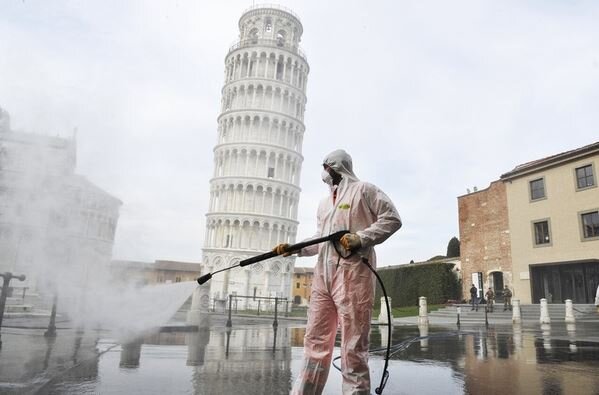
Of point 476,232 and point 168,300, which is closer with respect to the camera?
point 168,300

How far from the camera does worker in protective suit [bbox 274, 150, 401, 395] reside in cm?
306

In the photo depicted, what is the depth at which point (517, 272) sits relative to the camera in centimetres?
2838

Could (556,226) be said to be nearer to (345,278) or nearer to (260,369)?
(260,369)

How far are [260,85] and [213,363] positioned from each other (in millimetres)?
58623

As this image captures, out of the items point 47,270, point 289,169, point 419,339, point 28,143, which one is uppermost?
point 289,169

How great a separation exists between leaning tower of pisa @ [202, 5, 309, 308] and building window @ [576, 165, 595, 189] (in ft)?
124

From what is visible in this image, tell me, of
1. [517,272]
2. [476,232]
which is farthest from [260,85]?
[517,272]

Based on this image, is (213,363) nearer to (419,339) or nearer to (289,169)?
(419,339)

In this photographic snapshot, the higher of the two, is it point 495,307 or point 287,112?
point 287,112

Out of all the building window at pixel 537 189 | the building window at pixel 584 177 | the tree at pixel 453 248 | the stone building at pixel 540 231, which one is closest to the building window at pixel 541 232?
the stone building at pixel 540 231

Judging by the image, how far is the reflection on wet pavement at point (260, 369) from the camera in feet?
14.0

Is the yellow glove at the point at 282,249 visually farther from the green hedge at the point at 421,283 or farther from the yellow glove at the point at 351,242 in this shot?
the green hedge at the point at 421,283

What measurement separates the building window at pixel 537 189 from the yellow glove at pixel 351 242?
29537 millimetres

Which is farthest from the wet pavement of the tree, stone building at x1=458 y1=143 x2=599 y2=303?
the tree
